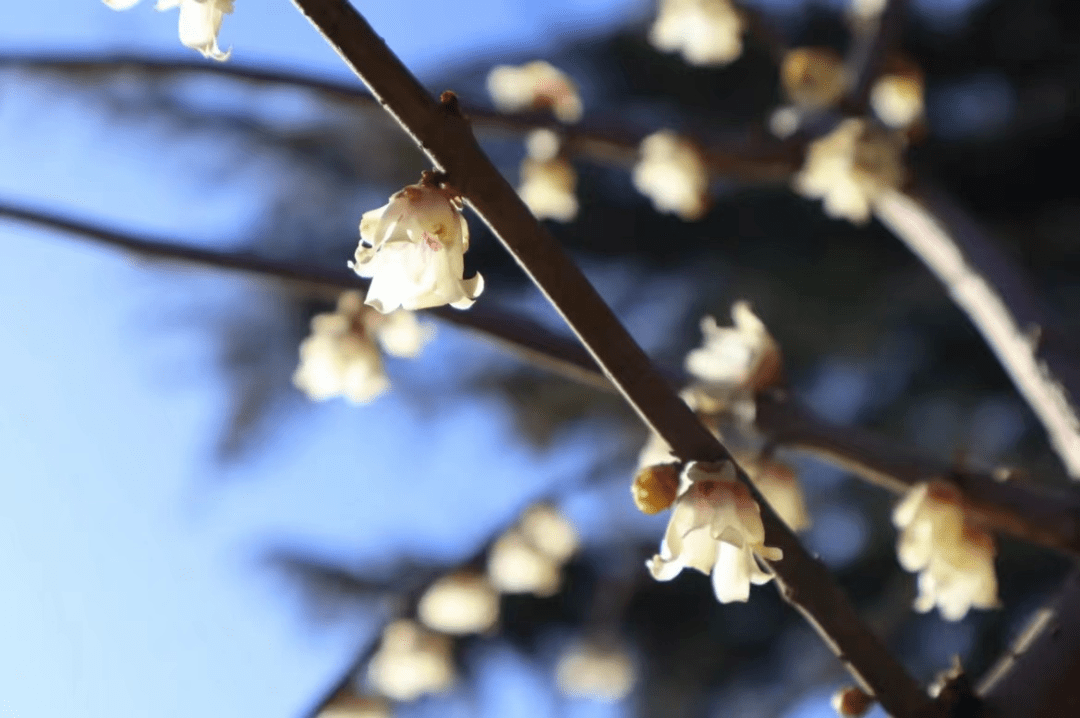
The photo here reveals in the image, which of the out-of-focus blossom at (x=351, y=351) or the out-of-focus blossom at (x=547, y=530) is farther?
the out-of-focus blossom at (x=547, y=530)

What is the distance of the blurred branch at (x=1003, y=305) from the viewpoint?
1.09 m

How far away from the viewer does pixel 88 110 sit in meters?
2.27

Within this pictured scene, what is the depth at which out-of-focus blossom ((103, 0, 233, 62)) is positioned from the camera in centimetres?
65

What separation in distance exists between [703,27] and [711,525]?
1.29 m

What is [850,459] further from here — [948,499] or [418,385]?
[418,385]

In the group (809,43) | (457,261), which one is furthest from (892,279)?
(457,261)

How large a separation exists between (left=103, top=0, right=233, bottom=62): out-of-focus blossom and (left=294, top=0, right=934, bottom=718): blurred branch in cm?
10

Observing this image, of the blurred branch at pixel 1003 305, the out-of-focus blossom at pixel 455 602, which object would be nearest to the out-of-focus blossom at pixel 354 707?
the out-of-focus blossom at pixel 455 602

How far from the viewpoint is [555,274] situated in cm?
65

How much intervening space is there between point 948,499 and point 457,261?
1.81 ft

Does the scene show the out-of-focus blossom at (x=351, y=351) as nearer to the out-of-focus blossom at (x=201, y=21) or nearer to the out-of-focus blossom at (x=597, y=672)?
the out-of-focus blossom at (x=201, y=21)

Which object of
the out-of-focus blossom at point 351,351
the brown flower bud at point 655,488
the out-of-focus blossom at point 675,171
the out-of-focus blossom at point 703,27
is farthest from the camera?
the out-of-focus blossom at point 703,27

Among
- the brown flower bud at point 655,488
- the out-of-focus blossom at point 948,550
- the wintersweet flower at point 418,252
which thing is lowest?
the out-of-focus blossom at point 948,550

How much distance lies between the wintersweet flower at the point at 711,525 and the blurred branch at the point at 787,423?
308mm
